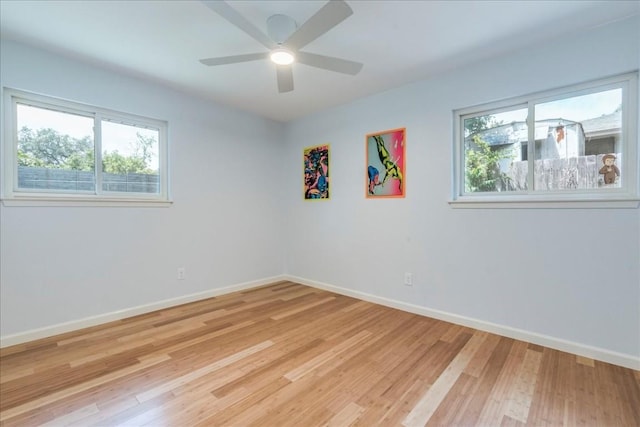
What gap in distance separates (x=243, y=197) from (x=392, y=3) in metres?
2.86

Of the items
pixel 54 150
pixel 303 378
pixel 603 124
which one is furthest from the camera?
pixel 54 150

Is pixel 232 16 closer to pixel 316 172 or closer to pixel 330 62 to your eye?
pixel 330 62

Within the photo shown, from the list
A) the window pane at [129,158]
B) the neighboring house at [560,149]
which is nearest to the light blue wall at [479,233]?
the neighboring house at [560,149]

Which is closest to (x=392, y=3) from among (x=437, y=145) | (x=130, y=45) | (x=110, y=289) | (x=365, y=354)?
(x=437, y=145)

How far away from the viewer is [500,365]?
6.81 feet

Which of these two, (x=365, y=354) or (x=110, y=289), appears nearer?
(x=365, y=354)

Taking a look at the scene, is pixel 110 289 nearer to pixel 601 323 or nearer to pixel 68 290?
pixel 68 290

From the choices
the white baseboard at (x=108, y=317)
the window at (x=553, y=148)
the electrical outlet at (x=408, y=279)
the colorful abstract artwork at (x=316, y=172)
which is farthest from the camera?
the colorful abstract artwork at (x=316, y=172)

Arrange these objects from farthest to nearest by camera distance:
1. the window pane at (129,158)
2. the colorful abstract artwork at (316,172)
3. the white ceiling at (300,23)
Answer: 1. the colorful abstract artwork at (316,172)
2. the window pane at (129,158)
3. the white ceiling at (300,23)

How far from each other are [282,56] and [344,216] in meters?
2.16

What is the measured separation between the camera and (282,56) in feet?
6.64

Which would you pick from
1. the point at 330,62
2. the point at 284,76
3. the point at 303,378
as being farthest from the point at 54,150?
the point at 303,378

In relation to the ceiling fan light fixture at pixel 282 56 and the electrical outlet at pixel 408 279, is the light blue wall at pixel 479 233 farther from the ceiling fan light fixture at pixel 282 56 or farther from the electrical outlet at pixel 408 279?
the ceiling fan light fixture at pixel 282 56

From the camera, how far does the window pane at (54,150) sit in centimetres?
250
